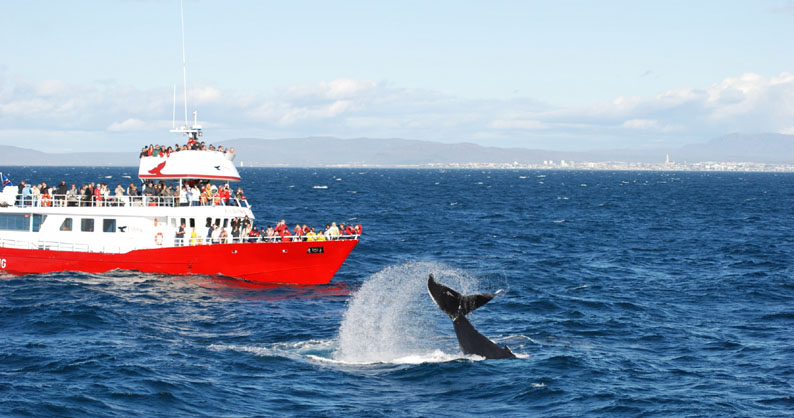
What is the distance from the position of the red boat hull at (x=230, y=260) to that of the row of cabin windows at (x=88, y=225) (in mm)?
1645

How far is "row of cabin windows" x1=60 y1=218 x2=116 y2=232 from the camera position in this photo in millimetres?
43406

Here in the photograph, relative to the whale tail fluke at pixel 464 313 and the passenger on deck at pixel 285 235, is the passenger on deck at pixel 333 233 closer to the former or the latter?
the passenger on deck at pixel 285 235

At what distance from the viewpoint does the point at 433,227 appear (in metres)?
79.4

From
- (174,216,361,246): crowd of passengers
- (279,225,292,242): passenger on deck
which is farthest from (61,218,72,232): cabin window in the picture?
(279,225,292,242): passenger on deck

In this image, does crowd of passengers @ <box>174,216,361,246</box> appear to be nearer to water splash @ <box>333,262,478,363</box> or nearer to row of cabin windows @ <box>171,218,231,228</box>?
row of cabin windows @ <box>171,218,231,228</box>

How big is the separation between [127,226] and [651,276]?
27547 millimetres

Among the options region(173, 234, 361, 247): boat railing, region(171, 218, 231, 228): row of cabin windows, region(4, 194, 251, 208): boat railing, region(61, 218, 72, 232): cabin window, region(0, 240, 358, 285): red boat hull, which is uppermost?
region(4, 194, 251, 208): boat railing

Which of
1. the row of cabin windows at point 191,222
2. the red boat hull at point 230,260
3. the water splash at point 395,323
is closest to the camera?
the water splash at point 395,323

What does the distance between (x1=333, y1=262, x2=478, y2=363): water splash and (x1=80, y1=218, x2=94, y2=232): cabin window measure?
543 inches

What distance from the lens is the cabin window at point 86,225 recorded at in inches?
1719

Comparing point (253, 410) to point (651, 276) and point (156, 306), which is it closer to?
point (156, 306)

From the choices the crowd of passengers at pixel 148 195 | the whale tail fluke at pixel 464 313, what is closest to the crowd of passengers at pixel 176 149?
the crowd of passengers at pixel 148 195

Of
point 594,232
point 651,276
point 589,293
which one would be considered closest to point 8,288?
point 589,293

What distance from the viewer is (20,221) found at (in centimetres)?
4472
